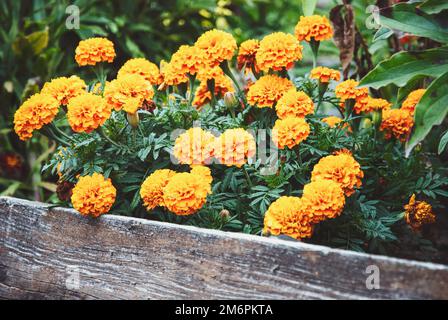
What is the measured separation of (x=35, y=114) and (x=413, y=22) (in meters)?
1.07

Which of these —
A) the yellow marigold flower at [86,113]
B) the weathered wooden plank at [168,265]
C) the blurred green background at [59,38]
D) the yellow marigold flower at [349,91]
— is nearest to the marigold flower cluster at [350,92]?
the yellow marigold flower at [349,91]

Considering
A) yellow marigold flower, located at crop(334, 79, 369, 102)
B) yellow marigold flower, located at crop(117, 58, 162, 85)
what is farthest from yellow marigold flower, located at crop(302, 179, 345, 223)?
yellow marigold flower, located at crop(117, 58, 162, 85)

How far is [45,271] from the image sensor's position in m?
1.65

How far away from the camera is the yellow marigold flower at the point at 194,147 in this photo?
1429 millimetres

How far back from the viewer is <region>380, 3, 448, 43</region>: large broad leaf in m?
1.47

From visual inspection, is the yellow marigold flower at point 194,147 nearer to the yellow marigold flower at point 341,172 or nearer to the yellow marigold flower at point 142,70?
the yellow marigold flower at point 341,172

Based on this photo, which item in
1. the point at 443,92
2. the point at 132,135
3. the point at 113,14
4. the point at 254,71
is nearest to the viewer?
the point at 443,92

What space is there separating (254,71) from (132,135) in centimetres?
44

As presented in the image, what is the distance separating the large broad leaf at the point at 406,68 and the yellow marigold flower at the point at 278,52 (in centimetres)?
23

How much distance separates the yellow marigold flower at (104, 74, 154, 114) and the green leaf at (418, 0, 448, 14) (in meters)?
0.79

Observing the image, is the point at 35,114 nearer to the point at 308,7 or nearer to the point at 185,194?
the point at 185,194

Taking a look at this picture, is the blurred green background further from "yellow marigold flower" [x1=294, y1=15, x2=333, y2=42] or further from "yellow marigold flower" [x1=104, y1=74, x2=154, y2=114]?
"yellow marigold flower" [x1=104, y1=74, x2=154, y2=114]
